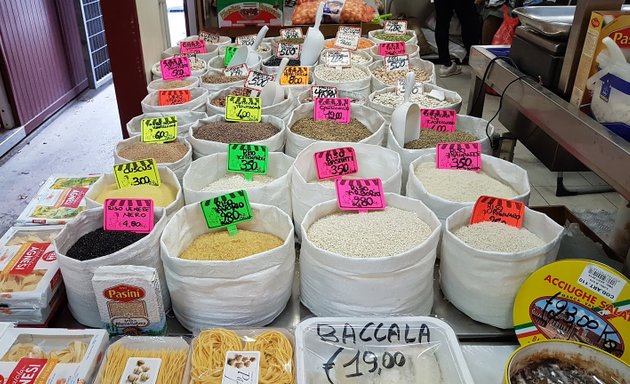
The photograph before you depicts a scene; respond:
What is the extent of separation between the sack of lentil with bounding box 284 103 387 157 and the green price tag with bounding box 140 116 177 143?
0.41 m

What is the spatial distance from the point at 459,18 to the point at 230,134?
416cm

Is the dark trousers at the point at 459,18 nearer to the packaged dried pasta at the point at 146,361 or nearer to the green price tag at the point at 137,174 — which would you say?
the green price tag at the point at 137,174

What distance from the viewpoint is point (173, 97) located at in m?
1.99

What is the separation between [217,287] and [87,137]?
3.35m

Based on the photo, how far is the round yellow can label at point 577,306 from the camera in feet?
3.28

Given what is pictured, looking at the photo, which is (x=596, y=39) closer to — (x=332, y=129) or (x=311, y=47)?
(x=332, y=129)

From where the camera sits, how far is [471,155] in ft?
4.84

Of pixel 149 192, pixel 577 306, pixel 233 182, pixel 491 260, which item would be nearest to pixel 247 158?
pixel 233 182

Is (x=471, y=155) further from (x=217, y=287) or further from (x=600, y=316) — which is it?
(x=217, y=287)

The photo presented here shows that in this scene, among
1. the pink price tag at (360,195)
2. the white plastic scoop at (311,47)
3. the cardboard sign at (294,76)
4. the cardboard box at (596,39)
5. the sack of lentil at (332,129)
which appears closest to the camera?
the cardboard box at (596,39)

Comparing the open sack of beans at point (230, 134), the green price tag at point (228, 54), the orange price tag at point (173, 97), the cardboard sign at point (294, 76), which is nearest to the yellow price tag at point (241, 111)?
the open sack of beans at point (230, 134)

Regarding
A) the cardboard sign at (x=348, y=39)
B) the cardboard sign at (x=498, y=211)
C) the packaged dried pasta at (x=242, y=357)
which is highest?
the cardboard sign at (x=348, y=39)

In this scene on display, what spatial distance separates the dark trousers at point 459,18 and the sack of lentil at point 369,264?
4.28 metres

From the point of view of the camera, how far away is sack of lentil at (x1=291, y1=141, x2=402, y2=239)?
4.27 feet
